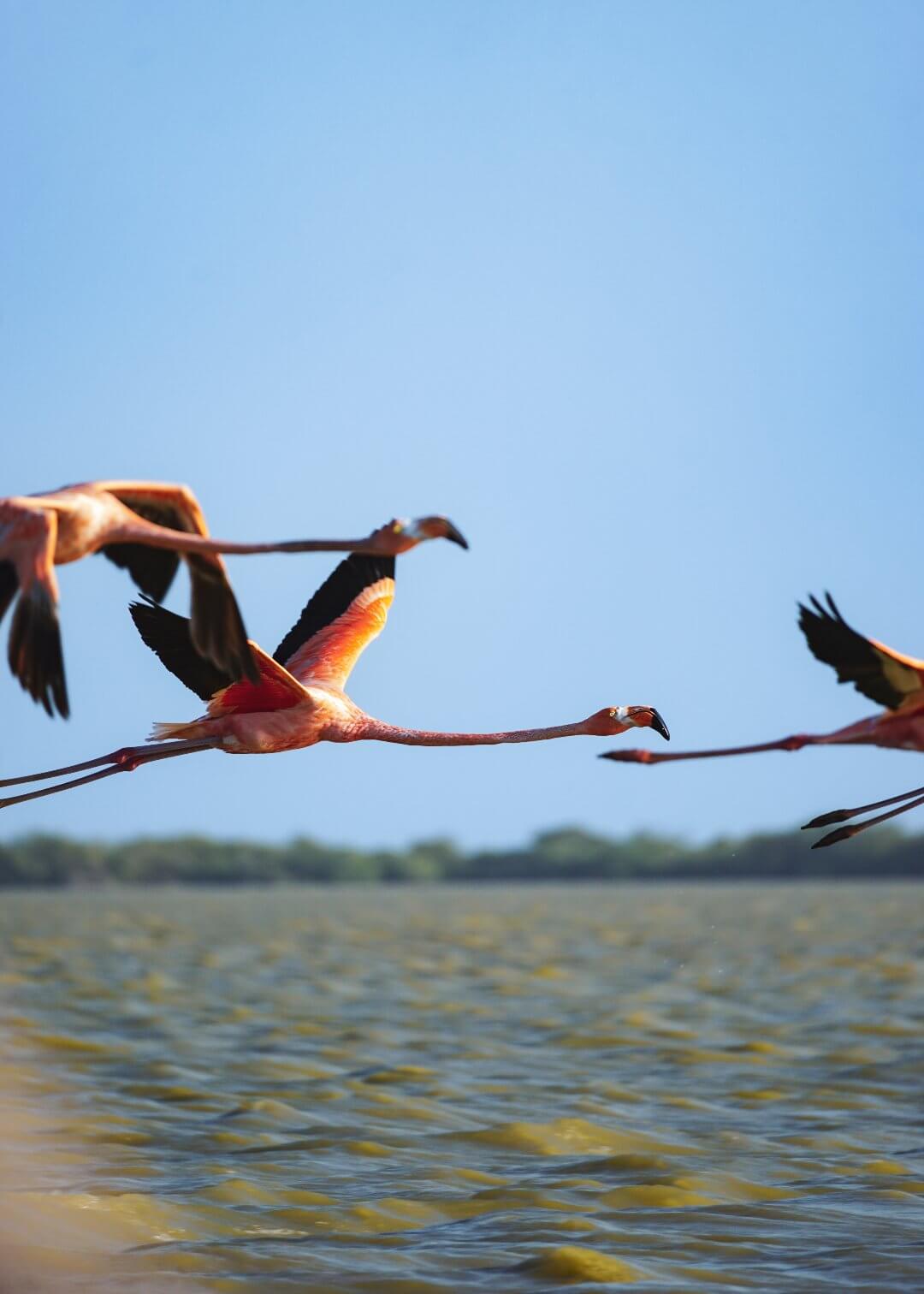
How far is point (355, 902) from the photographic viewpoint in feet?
188

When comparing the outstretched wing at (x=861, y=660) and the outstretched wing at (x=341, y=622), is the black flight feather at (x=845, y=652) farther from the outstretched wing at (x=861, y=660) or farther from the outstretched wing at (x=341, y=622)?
the outstretched wing at (x=341, y=622)

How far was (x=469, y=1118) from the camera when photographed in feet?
46.6

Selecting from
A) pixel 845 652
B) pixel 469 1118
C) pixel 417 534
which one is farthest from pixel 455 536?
pixel 469 1118

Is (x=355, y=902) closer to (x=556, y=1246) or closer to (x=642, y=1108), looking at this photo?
(x=642, y=1108)

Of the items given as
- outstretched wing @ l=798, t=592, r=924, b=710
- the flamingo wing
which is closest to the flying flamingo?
outstretched wing @ l=798, t=592, r=924, b=710

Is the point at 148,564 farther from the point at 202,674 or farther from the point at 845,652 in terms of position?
the point at 845,652

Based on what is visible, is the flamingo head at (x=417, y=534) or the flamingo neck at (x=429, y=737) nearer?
the flamingo head at (x=417, y=534)

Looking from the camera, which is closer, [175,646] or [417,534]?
[417,534]

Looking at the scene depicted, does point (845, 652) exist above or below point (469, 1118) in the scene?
above

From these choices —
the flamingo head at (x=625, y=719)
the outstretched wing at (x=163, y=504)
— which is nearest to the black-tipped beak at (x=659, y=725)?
the flamingo head at (x=625, y=719)

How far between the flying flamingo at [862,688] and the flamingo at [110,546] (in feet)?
7.02

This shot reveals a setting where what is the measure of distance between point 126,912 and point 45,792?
125 feet

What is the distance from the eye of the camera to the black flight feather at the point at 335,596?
468 inches

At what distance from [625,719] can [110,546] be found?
3036 mm
